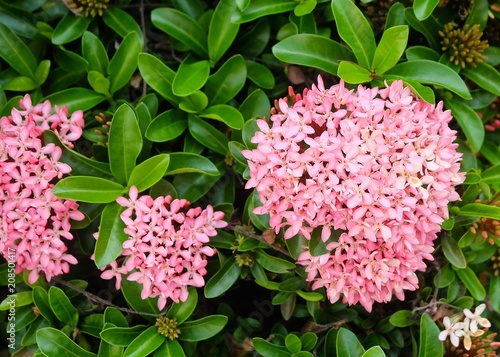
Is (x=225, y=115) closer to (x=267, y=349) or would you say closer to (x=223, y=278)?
(x=223, y=278)

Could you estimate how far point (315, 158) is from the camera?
154 centimetres

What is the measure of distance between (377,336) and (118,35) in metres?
1.56

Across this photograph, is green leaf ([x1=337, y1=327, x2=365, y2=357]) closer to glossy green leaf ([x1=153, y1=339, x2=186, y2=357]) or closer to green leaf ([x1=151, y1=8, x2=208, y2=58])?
glossy green leaf ([x1=153, y1=339, x2=186, y2=357])

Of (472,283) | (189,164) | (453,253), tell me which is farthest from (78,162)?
(472,283)

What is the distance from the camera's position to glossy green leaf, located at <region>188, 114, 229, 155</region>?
1945 mm

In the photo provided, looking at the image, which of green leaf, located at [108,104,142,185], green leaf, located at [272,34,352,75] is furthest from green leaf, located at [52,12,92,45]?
green leaf, located at [272,34,352,75]

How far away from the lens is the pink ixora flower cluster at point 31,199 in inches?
66.1

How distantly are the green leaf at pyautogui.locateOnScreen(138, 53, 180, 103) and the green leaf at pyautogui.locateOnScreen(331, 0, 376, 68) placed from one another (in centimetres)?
61

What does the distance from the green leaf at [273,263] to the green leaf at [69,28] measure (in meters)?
1.06

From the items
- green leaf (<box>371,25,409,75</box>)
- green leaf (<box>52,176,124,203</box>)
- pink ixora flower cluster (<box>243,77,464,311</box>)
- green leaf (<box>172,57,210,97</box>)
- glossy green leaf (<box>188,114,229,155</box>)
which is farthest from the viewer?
glossy green leaf (<box>188,114,229,155</box>)

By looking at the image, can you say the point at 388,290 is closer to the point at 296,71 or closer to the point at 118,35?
the point at 296,71

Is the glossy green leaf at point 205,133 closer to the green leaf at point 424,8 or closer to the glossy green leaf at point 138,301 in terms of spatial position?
the glossy green leaf at point 138,301

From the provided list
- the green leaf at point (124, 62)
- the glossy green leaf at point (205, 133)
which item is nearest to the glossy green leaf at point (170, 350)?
the glossy green leaf at point (205, 133)

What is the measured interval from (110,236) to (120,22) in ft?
2.85
